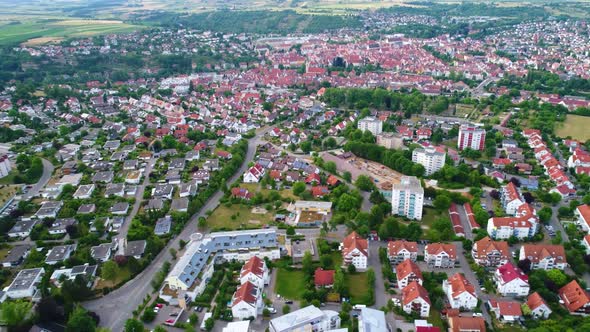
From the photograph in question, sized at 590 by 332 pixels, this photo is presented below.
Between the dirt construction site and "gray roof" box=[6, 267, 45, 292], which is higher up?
"gray roof" box=[6, 267, 45, 292]

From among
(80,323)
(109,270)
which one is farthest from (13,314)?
(109,270)

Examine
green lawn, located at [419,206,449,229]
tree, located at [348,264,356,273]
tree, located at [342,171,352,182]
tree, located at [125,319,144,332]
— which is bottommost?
green lawn, located at [419,206,449,229]

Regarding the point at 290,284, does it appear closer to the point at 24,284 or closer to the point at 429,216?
the point at 429,216

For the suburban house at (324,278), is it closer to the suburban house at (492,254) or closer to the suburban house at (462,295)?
the suburban house at (462,295)

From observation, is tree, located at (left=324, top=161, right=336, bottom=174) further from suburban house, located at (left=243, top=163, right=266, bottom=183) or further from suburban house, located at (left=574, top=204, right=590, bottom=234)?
suburban house, located at (left=574, top=204, right=590, bottom=234)

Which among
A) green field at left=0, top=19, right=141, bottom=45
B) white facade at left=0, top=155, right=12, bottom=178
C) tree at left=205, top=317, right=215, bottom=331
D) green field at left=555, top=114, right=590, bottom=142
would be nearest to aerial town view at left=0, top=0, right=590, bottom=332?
tree at left=205, top=317, right=215, bottom=331

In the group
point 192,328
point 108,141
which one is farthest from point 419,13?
point 192,328

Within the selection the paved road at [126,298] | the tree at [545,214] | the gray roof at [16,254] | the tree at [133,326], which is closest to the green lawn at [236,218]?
the paved road at [126,298]

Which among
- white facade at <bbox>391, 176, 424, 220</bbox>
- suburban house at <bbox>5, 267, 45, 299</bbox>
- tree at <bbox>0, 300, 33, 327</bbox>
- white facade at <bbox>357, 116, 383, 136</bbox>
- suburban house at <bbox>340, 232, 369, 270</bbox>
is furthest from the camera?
white facade at <bbox>357, 116, 383, 136</bbox>
